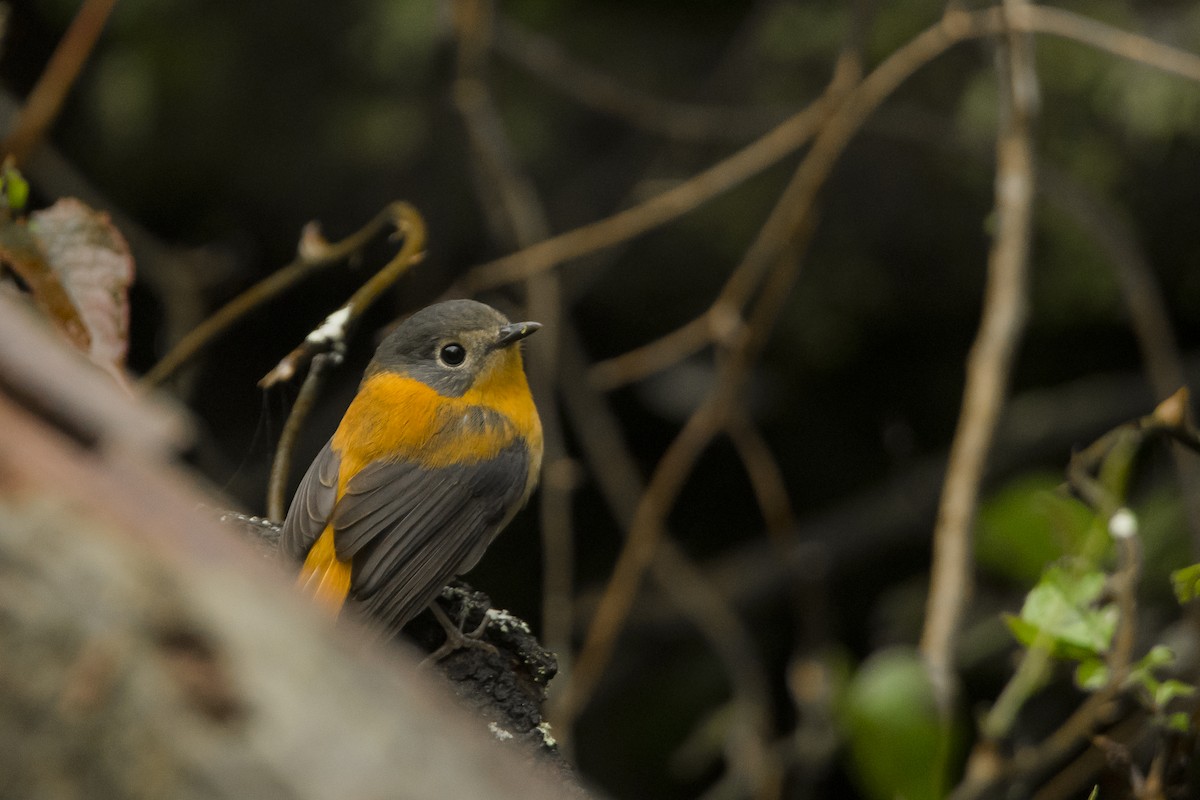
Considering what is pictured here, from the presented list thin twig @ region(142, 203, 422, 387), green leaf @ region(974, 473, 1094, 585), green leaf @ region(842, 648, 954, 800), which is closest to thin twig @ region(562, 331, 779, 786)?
green leaf @ region(974, 473, 1094, 585)

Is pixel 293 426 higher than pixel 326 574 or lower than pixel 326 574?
higher

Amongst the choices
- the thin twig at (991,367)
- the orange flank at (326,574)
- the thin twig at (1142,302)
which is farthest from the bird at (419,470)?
the thin twig at (1142,302)

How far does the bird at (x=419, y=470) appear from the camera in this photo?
7.84 feet

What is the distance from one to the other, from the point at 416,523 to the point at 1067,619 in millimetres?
1241

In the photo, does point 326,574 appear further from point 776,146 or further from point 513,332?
point 776,146

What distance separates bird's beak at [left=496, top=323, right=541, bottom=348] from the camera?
2.93 metres

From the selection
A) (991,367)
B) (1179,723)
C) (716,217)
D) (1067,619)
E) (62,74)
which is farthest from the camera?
(716,217)

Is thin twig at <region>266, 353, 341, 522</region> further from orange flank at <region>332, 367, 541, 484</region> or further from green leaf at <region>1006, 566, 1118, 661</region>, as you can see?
green leaf at <region>1006, 566, 1118, 661</region>

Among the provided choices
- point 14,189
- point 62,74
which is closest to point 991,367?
point 14,189

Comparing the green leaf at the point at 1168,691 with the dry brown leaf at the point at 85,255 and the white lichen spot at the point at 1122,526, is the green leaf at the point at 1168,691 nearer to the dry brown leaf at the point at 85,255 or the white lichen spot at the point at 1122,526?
the white lichen spot at the point at 1122,526

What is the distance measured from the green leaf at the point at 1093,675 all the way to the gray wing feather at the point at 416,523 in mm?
1122

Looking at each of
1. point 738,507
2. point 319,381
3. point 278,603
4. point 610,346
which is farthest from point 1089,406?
point 278,603

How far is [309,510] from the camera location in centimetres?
239

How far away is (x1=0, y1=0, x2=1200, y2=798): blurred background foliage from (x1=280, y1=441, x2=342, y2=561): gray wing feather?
186 centimetres
